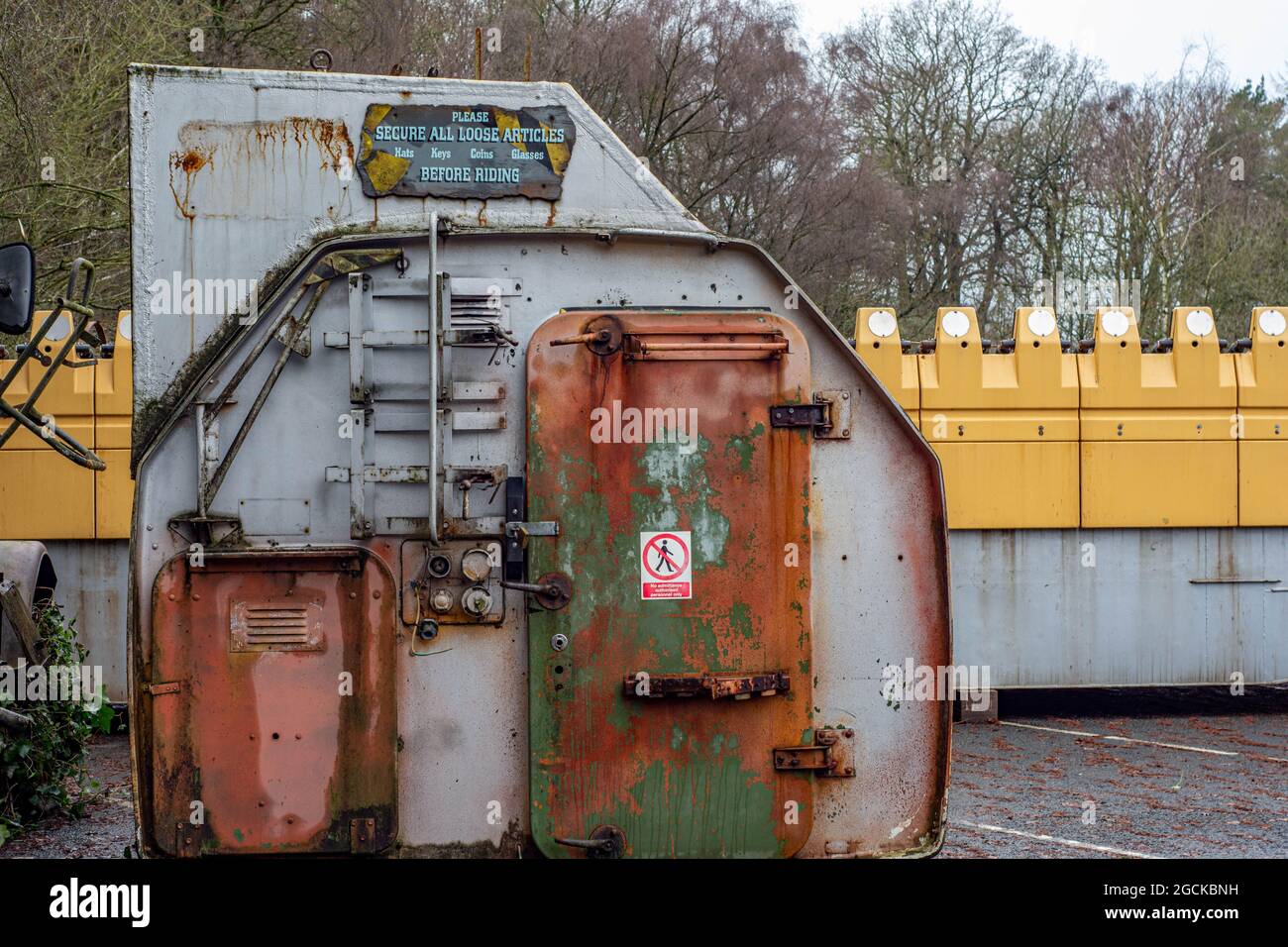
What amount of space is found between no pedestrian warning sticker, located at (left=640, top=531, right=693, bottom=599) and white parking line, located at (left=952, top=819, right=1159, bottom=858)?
4.42 meters

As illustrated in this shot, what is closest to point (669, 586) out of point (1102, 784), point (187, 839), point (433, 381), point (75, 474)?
point (433, 381)

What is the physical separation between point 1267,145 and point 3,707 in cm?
2811

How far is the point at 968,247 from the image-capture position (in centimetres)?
2617

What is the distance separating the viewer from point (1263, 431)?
1120 cm

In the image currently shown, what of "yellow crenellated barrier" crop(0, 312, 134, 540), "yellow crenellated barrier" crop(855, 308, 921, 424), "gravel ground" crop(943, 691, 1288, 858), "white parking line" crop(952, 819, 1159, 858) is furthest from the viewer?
"yellow crenellated barrier" crop(855, 308, 921, 424)

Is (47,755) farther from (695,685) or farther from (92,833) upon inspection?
(695,685)

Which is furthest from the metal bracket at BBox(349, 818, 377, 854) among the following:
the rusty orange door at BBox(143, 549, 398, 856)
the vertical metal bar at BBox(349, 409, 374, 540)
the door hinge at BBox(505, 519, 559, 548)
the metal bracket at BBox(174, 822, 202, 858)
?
the door hinge at BBox(505, 519, 559, 548)

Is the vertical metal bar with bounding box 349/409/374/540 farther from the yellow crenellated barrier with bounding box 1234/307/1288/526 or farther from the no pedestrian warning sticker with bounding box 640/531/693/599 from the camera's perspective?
the yellow crenellated barrier with bounding box 1234/307/1288/526

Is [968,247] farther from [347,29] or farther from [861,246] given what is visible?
[347,29]

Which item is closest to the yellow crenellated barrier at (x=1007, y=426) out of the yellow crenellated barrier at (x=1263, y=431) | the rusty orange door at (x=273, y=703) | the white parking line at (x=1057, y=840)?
the yellow crenellated barrier at (x=1263, y=431)

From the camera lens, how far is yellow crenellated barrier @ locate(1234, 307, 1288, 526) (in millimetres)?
11195

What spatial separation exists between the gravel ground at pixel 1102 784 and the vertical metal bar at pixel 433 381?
4.47m

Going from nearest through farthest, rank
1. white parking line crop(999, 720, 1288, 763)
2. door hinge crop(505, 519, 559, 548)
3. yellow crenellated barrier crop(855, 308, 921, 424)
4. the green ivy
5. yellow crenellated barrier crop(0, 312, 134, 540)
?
door hinge crop(505, 519, 559, 548) < the green ivy < white parking line crop(999, 720, 1288, 763) < yellow crenellated barrier crop(0, 312, 134, 540) < yellow crenellated barrier crop(855, 308, 921, 424)

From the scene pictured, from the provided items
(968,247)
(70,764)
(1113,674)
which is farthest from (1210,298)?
(70,764)
